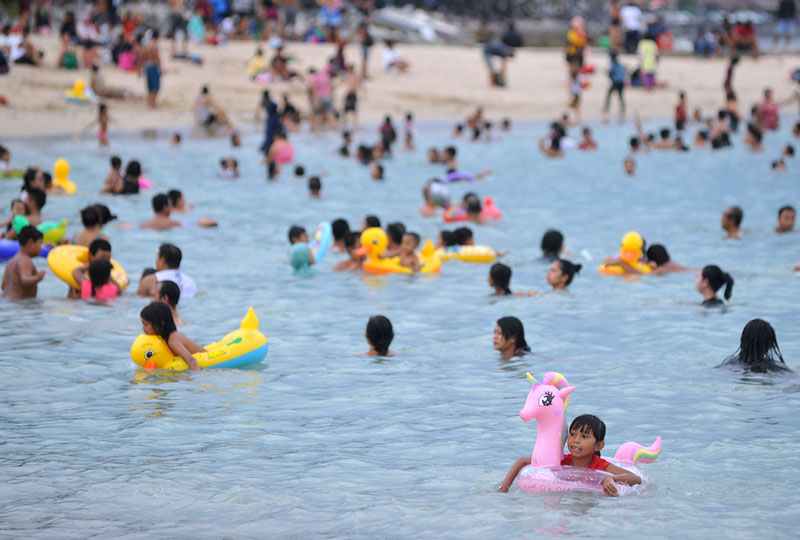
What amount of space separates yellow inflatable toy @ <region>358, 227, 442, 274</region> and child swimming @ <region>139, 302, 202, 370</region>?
3980 mm

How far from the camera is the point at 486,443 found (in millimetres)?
7312

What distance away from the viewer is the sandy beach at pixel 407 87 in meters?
26.3

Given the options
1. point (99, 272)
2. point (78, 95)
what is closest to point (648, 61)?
point (78, 95)

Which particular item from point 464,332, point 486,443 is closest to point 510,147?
point 464,332

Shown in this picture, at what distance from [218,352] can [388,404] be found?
1.63 metres

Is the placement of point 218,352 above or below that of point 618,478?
above

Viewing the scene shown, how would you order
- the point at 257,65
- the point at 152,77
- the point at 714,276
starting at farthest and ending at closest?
1. the point at 257,65
2. the point at 152,77
3. the point at 714,276

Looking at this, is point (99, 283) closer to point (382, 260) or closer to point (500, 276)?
point (382, 260)

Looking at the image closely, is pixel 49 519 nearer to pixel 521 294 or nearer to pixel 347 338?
pixel 347 338

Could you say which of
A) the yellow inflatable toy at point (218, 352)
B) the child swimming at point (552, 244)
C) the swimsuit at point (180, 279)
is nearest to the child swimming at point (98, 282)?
the swimsuit at point (180, 279)

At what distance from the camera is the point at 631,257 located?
40.8 feet

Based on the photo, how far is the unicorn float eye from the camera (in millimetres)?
6016

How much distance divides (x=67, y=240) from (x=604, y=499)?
953 centimetres

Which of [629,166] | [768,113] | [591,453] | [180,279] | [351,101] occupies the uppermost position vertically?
[768,113]
